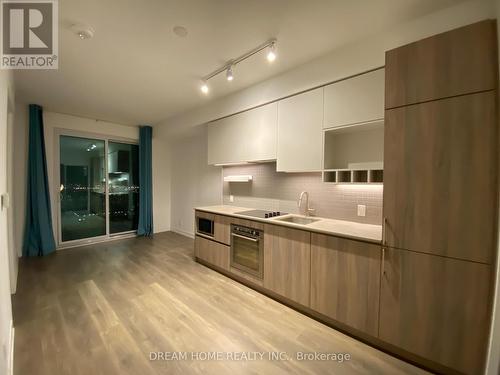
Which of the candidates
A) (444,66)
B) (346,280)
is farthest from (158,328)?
(444,66)

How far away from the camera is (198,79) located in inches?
111

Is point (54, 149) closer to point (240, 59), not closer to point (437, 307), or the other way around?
point (240, 59)

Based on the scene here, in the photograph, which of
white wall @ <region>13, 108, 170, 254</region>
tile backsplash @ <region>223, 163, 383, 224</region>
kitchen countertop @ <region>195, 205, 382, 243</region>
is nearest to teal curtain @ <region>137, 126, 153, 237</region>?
white wall @ <region>13, 108, 170, 254</region>

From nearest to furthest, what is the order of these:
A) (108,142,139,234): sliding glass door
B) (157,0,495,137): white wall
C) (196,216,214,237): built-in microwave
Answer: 1. (157,0,495,137): white wall
2. (196,216,214,237): built-in microwave
3. (108,142,139,234): sliding glass door

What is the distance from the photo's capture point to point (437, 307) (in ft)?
5.03

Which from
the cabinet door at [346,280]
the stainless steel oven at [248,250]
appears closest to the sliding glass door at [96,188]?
the stainless steel oven at [248,250]

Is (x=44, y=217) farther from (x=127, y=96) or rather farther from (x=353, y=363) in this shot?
(x=353, y=363)

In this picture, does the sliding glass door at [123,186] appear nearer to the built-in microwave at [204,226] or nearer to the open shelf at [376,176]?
the built-in microwave at [204,226]

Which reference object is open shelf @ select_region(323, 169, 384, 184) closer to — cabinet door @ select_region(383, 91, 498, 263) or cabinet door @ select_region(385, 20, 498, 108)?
cabinet door @ select_region(383, 91, 498, 263)

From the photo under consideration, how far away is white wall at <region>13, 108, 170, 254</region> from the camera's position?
12.1 ft

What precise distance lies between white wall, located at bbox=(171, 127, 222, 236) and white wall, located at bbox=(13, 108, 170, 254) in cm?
36

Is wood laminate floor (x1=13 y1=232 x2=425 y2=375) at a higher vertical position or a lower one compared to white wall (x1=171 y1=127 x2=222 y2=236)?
lower

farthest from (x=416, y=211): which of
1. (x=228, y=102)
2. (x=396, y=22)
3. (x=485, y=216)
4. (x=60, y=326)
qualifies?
(x=60, y=326)

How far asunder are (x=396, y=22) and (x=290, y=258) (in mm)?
2357
